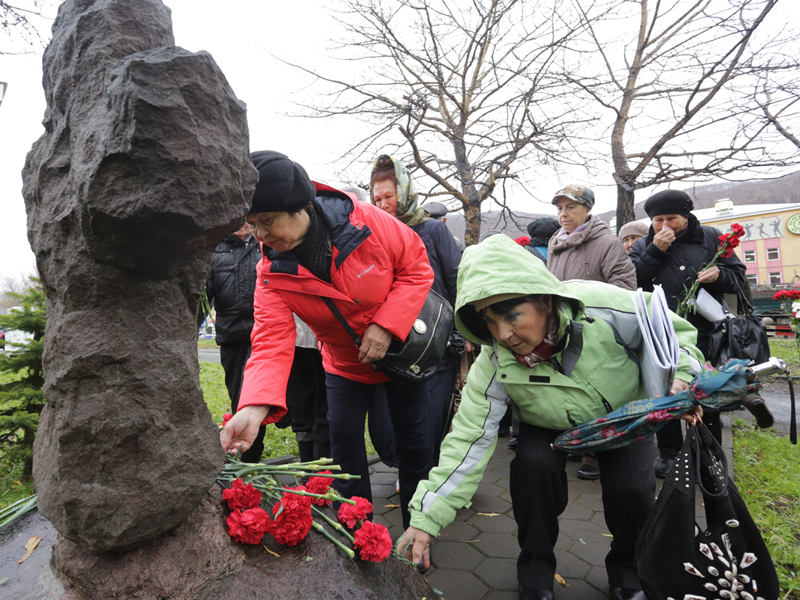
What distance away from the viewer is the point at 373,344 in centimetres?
207

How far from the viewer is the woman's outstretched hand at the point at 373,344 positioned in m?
2.08

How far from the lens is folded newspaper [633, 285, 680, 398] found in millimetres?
1865

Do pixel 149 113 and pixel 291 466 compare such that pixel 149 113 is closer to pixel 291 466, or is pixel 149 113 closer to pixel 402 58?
pixel 291 466

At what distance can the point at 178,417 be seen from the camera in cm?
129

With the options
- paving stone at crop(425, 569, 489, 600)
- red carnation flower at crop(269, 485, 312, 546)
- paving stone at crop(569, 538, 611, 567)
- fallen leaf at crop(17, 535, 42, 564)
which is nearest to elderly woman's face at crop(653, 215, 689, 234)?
paving stone at crop(569, 538, 611, 567)

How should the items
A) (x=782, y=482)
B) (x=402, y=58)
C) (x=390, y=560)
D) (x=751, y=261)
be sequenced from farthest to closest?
(x=751, y=261), (x=402, y=58), (x=782, y=482), (x=390, y=560)

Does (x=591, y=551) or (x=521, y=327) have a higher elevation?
(x=521, y=327)

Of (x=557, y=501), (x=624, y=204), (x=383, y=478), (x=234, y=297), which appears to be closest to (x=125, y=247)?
(x=557, y=501)

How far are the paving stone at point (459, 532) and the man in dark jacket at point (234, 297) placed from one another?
1438 mm

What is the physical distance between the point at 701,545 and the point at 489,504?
6.16 ft

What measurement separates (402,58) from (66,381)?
8269 millimetres

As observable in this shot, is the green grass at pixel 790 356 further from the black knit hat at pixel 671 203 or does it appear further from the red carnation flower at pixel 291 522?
the red carnation flower at pixel 291 522

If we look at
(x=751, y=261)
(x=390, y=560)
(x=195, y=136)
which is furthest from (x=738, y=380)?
(x=751, y=261)

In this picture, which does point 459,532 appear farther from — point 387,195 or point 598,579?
point 387,195
